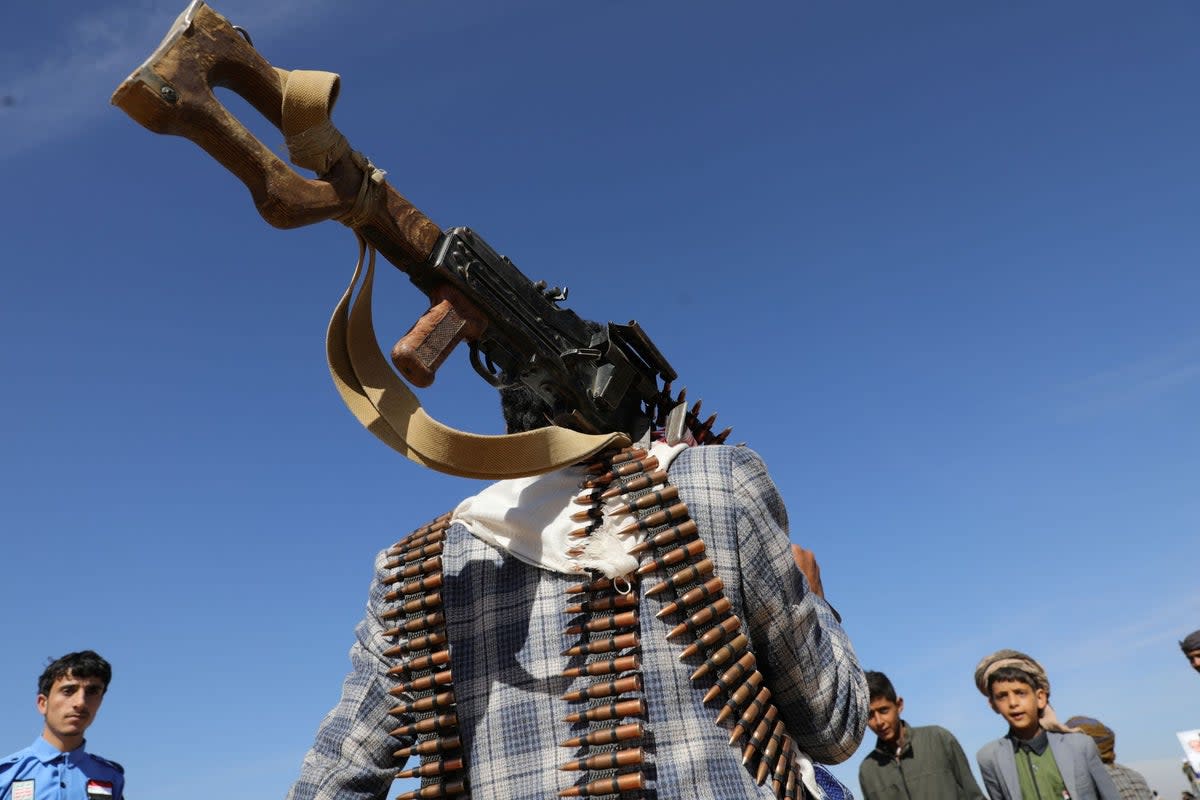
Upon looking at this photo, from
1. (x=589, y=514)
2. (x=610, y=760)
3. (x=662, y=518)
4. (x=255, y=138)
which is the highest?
(x=255, y=138)

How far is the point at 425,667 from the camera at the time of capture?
3.40 m

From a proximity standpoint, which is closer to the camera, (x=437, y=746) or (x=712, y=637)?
(x=712, y=637)

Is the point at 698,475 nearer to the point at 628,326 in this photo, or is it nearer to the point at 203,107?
the point at 628,326

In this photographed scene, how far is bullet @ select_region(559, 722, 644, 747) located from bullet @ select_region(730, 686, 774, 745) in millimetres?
293

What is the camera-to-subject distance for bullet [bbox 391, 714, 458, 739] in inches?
130

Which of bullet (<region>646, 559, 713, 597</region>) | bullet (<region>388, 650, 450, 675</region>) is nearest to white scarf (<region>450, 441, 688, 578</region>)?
bullet (<region>646, 559, 713, 597</region>)

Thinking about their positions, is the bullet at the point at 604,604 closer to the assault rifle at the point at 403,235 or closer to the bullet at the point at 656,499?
the bullet at the point at 656,499

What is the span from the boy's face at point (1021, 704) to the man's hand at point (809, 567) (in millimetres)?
5458

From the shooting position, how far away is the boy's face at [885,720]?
916cm

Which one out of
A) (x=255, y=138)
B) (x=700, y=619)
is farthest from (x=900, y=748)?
(x=255, y=138)

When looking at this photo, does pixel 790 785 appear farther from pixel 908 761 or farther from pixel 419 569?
pixel 908 761

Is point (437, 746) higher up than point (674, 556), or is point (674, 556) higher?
point (674, 556)

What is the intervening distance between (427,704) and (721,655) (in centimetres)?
112

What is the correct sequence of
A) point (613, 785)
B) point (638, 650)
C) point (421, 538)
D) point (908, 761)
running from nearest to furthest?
point (613, 785)
point (638, 650)
point (421, 538)
point (908, 761)
